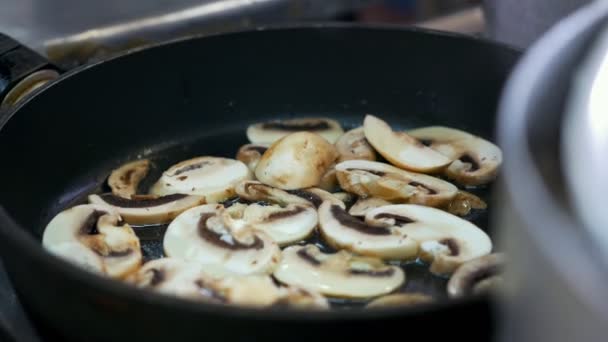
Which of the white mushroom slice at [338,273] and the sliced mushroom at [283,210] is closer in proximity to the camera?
the white mushroom slice at [338,273]

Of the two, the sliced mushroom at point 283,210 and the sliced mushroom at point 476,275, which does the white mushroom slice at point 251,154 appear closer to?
the sliced mushroom at point 283,210

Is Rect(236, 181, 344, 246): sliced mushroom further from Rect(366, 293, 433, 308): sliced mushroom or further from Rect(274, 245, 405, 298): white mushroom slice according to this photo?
Rect(366, 293, 433, 308): sliced mushroom

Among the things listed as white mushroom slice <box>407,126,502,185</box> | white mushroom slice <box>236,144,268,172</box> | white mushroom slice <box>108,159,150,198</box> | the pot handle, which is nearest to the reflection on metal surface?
the pot handle

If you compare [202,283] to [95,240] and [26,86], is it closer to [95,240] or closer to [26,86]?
[95,240]

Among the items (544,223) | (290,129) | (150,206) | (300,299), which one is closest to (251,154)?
(290,129)

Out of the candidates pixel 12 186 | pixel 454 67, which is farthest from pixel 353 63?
pixel 12 186

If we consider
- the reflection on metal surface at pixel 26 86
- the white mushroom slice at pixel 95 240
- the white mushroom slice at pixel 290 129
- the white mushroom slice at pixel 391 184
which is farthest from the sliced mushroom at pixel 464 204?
the reflection on metal surface at pixel 26 86

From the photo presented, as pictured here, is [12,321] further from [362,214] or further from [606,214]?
[606,214]
